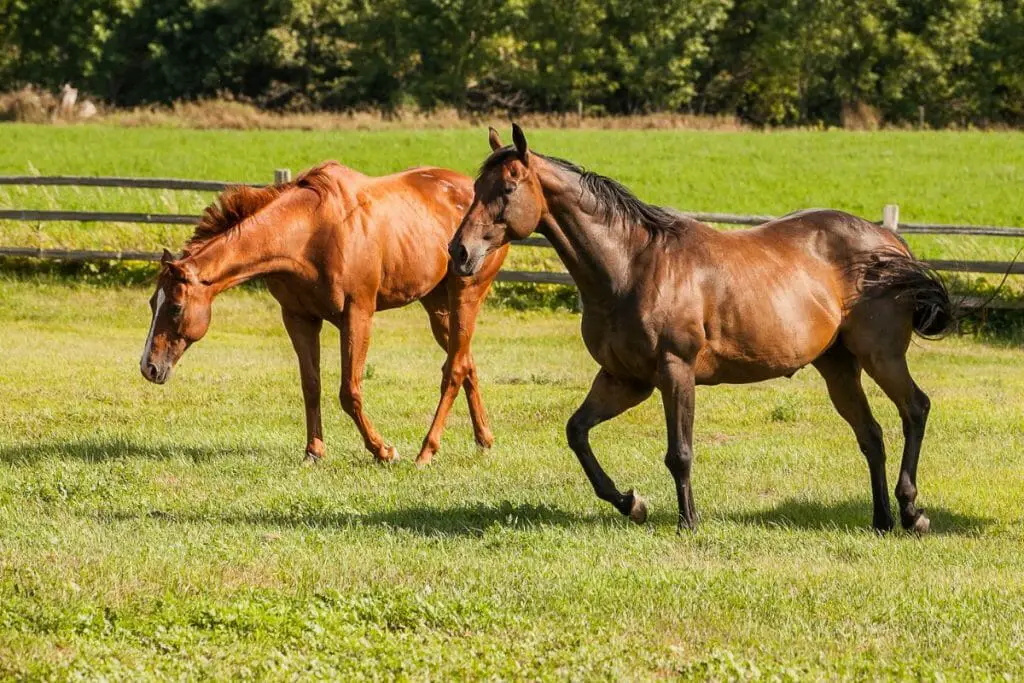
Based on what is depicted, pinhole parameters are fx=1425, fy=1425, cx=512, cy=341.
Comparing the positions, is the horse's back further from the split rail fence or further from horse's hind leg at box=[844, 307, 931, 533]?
the split rail fence

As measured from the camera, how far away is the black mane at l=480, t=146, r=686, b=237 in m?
7.82

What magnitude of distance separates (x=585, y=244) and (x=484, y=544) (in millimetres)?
1704

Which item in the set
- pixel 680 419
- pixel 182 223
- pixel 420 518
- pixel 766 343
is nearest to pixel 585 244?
pixel 680 419

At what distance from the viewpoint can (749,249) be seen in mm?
8164

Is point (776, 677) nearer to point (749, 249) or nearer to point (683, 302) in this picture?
point (683, 302)

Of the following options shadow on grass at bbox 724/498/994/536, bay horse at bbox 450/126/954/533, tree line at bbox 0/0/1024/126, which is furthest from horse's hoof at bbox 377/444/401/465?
tree line at bbox 0/0/1024/126

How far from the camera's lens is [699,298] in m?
7.80

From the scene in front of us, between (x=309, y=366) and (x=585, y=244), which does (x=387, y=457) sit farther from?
(x=585, y=244)

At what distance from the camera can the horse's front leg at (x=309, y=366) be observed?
10234 millimetres

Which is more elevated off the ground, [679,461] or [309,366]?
[679,461]

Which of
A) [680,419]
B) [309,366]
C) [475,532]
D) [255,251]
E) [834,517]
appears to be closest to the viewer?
[680,419]

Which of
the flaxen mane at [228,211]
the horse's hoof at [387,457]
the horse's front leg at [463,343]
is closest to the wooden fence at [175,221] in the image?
the horse's front leg at [463,343]

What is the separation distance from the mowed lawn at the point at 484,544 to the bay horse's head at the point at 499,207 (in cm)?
159

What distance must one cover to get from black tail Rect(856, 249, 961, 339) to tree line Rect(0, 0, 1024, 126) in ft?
167
